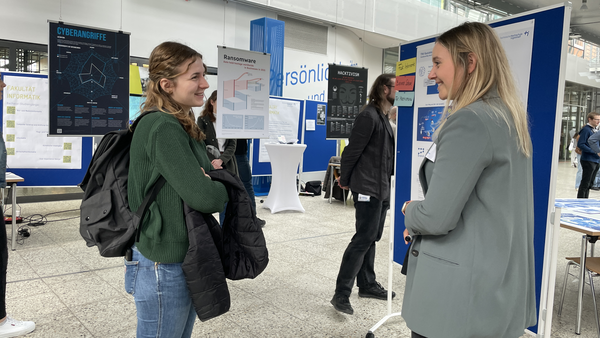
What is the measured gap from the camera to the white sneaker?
241 centimetres

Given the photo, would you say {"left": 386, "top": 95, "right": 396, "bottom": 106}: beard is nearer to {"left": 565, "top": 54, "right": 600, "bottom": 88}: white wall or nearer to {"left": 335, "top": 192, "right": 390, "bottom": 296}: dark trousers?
{"left": 335, "top": 192, "right": 390, "bottom": 296}: dark trousers

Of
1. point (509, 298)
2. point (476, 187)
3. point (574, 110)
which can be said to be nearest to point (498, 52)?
point (476, 187)

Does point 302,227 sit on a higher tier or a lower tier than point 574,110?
lower

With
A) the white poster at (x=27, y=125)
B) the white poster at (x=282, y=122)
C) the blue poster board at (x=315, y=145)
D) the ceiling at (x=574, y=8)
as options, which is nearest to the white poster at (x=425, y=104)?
the white poster at (x=282, y=122)

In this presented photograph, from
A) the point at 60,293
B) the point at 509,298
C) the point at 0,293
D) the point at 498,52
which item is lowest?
the point at 60,293

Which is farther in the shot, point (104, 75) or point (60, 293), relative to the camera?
point (104, 75)

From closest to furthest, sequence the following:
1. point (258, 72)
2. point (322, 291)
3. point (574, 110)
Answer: point (322, 291) → point (258, 72) → point (574, 110)

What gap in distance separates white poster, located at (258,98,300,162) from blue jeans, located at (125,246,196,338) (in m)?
6.32

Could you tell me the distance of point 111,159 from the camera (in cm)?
134

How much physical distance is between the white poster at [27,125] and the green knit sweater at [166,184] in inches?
207

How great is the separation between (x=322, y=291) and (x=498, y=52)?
255 centimetres

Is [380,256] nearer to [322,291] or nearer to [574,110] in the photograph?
[322,291]

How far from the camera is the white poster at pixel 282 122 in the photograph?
305 inches

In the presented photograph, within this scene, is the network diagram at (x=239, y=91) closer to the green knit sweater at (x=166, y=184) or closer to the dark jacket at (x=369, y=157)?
the dark jacket at (x=369, y=157)
